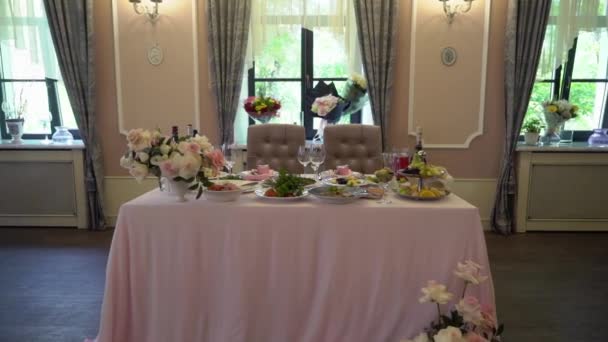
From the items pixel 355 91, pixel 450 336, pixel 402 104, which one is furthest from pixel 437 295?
pixel 402 104

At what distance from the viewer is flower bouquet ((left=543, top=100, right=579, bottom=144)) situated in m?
3.65

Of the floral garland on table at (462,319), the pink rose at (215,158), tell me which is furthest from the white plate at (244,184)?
the floral garland on table at (462,319)

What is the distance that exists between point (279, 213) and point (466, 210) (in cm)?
74

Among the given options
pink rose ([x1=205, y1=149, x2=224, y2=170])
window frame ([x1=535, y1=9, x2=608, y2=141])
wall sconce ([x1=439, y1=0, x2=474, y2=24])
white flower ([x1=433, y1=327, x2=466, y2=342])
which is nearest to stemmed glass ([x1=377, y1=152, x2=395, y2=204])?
white flower ([x1=433, y1=327, x2=466, y2=342])

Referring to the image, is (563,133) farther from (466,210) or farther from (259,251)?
(259,251)

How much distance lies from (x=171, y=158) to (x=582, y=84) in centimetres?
399

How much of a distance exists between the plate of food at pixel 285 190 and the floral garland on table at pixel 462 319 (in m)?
0.64

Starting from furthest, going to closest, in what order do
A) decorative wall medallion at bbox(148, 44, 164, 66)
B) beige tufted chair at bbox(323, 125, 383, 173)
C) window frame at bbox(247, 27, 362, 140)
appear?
1. window frame at bbox(247, 27, 362, 140)
2. decorative wall medallion at bbox(148, 44, 164, 66)
3. beige tufted chair at bbox(323, 125, 383, 173)

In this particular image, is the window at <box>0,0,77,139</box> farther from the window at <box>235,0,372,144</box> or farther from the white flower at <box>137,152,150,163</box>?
the white flower at <box>137,152,150,163</box>

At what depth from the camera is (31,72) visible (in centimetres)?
395

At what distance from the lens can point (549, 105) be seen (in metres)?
3.70

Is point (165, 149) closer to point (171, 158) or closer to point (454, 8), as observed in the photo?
point (171, 158)

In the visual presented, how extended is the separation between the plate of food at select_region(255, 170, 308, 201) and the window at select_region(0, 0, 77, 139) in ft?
10.2

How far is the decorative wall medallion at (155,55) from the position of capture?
11.9 feet
